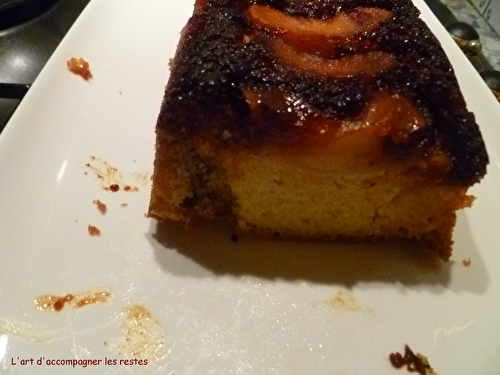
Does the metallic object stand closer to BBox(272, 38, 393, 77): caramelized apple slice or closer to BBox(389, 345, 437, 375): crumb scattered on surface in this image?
BBox(272, 38, 393, 77): caramelized apple slice

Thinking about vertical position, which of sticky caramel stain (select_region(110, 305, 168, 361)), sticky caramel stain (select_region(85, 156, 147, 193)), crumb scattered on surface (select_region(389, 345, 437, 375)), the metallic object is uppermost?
the metallic object

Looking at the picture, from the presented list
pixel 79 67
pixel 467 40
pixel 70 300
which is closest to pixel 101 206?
pixel 70 300

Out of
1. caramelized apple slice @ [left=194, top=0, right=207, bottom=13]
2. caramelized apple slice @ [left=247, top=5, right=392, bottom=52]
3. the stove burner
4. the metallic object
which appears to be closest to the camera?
caramelized apple slice @ [left=247, top=5, right=392, bottom=52]

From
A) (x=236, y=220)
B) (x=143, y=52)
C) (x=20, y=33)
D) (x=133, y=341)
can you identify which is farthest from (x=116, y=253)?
(x=20, y=33)

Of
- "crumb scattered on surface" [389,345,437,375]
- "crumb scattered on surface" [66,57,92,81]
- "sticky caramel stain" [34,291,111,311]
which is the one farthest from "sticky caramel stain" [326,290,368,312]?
"crumb scattered on surface" [66,57,92,81]

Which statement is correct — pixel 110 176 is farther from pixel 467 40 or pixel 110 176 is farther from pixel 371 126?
pixel 467 40

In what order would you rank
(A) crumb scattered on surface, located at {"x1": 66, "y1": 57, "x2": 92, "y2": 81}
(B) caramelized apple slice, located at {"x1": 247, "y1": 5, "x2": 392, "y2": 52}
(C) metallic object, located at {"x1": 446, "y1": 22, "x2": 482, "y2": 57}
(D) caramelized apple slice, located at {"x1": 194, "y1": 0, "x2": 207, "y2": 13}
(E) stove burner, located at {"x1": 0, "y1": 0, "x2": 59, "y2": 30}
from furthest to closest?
1. (C) metallic object, located at {"x1": 446, "y1": 22, "x2": 482, "y2": 57}
2. (E) stove burner, located at {"x1": 0, "y1": 0, "x2": 59, "y2": 30}
3. (A) crumb scattered on surface, located at {"x1": 66, "y1": 57, "x2": 92, "y2": 81}
4. (D) caramelized apple slice, located at {"x1": 194, "y1": 0, "x2": 207, "y2": 13}
5. (B) caramelized apple slice, located at {"x1": 247, "y1": 5, "x2": 392, "y2": 52}

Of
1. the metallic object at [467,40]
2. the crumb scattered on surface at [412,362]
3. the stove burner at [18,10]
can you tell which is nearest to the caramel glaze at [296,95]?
the crumb scattered on surface at [412,362]

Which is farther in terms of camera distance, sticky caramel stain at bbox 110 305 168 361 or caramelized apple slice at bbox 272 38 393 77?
caramelized apple slice at bbox 272 38 393 77
